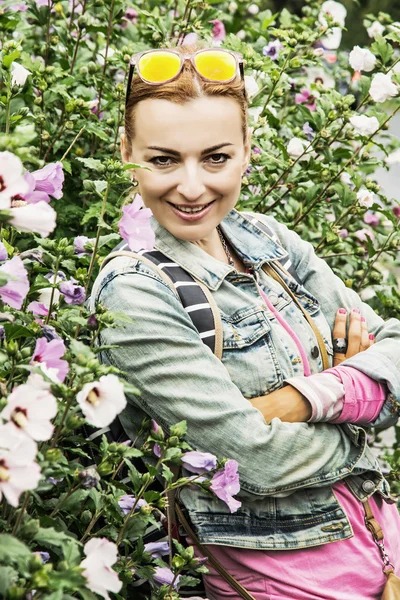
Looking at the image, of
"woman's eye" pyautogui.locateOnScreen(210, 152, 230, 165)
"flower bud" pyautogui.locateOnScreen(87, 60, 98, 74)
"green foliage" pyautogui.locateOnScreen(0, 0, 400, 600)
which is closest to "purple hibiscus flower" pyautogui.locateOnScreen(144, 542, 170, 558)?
"green foliage" pyautogui.locateOnScreen(0, 0, 400, 600)

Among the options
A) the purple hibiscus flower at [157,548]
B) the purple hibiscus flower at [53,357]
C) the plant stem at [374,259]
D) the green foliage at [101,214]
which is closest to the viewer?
the green foliage at [101,214]

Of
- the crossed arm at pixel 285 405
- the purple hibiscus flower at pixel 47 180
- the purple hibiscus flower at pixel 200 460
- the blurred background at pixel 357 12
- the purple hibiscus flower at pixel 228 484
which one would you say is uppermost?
the purple hibiscus flower at pixel 47 180

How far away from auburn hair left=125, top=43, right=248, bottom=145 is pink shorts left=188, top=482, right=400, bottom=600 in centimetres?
99

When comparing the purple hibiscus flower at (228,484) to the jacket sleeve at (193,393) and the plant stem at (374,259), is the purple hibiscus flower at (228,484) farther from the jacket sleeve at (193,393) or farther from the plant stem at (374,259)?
the plant stem at (374,259)

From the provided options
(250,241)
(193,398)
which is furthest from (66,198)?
(193,398)

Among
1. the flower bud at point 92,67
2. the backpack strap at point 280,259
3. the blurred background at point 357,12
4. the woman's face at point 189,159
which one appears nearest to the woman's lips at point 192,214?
the woman's face at point 189,159

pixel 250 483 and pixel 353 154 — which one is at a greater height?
pixel 353 154

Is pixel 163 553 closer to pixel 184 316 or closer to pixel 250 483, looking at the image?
pixel 250 483

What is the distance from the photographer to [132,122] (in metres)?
2.11

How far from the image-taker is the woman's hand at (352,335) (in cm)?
229

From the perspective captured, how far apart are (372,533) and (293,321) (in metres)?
0.55

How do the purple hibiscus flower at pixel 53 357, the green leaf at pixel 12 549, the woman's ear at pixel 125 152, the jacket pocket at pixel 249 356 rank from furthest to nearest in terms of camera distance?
the woman's ear at pixel 125 152 < the jacket pocket at pixel 249 356 < the purple hibiscus flower at pixel 53 357 < the green leaf at pixel 12 549

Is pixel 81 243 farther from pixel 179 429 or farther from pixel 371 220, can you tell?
pixel 371 220

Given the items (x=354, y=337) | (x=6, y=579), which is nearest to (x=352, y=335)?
(x=354, y=337)
